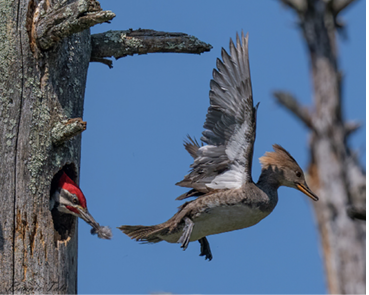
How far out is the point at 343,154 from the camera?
4.59 m

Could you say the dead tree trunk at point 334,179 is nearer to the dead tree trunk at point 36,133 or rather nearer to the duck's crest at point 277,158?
the duck's crest at point 277,158

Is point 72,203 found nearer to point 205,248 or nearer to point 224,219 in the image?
point 224,219

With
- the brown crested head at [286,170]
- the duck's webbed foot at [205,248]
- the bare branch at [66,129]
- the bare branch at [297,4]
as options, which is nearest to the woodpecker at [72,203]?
the bare branch at [66,129]

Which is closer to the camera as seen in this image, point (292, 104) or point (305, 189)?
point (305, 189)

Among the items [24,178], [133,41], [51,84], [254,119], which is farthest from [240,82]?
[24,178]

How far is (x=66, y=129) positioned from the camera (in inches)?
125

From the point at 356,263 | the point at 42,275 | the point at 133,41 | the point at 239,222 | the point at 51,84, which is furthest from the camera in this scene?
the point at 356,263

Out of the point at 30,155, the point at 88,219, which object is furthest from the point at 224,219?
the point at 30,155

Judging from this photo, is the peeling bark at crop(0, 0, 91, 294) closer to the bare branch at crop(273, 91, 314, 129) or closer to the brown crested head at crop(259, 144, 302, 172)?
the brown crested head at crop(259, 144, 302, 172)

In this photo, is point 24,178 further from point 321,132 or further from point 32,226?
point 321,132

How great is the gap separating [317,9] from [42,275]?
391cm

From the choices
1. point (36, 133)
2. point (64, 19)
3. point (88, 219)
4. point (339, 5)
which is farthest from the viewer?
point (339, 5)

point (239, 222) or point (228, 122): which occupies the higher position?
point (228, 122)

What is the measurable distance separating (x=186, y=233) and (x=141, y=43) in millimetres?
1449
